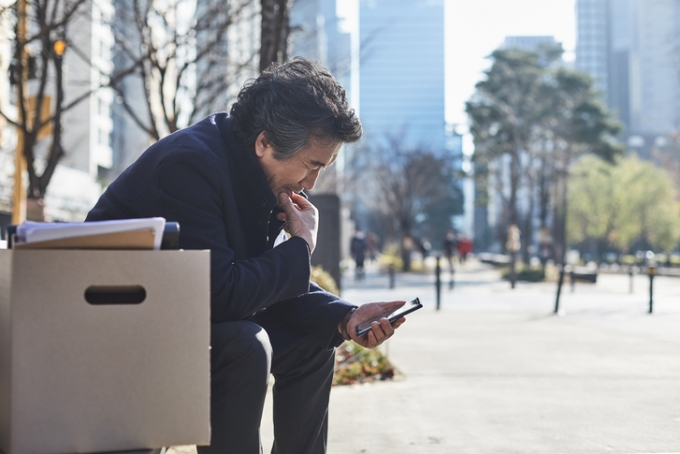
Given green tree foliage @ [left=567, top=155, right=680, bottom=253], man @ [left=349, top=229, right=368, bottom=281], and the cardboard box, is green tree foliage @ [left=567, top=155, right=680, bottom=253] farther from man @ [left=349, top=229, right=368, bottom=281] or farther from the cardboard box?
the cardboard box

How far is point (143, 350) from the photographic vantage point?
1.93m

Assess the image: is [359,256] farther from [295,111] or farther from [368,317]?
[295,111]

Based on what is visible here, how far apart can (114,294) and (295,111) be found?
83cm

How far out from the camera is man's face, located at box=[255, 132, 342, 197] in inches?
104

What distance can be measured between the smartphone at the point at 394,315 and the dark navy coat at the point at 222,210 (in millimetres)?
104

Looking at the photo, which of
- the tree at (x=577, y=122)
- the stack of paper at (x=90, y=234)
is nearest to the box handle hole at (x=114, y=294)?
the stack of paper at (x=90, y=234)

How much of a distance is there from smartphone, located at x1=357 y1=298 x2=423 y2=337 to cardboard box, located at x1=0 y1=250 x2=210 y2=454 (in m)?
0.82

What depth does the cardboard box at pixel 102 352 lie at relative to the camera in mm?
1870

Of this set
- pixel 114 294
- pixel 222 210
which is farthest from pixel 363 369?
pixel 114 294

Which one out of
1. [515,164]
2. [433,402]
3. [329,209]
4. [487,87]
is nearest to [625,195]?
[487,87]

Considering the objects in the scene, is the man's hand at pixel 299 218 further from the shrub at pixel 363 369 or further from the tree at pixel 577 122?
the tree at pixel 577 122

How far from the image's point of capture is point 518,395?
4883mm

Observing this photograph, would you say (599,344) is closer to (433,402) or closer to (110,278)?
(433,402)

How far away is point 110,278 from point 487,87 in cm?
4053
